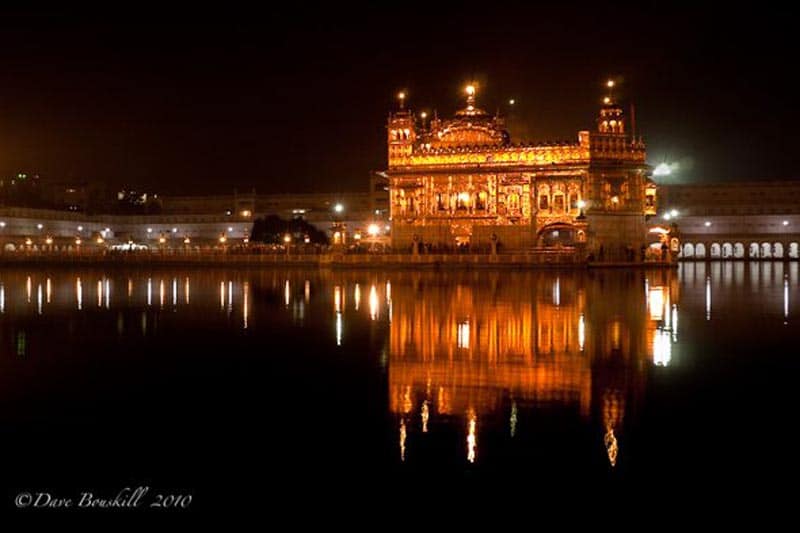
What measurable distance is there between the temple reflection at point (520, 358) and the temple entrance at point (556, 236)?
115 ft

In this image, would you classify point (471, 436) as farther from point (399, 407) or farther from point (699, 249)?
point (699, 249)

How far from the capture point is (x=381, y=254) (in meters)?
53.8

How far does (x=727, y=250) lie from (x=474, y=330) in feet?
229

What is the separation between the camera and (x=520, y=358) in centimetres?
1259

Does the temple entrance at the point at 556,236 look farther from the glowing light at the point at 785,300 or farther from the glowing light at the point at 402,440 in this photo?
the glowing light at the point at 402,440

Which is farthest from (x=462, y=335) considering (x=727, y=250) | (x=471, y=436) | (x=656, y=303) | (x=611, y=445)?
(x=727, y=250)

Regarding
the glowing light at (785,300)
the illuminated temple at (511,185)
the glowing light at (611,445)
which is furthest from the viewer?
the illuminated temple at (511,185)

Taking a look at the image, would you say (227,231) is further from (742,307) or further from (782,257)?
(742,307)

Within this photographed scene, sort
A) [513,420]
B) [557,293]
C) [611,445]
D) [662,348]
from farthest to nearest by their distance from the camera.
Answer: [557,293]
[662,348]
[513,420]
[611,445]

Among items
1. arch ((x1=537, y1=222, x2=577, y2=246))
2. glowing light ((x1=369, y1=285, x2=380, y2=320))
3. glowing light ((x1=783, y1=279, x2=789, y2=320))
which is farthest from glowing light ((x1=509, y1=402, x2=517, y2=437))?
arch ((x1=537, y1=222, x2=577, y2=246))

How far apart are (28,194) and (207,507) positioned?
11649 centimetres

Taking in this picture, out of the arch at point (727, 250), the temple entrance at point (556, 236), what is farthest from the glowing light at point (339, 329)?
the arch at point (727, 250)

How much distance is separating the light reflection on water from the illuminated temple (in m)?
25.0

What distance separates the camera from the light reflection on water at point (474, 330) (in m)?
8.75
